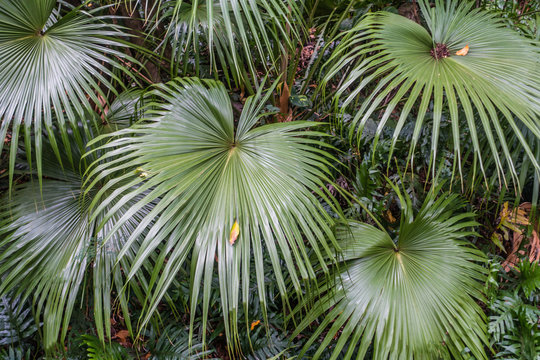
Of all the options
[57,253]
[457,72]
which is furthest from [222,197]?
[457,72]

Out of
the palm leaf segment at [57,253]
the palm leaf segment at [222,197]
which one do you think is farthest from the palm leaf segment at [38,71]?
the palm leaf segment at [222,197]

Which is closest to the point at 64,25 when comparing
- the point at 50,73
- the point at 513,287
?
the point at 50,73

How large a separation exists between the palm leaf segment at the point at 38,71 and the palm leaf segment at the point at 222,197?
0.26 m

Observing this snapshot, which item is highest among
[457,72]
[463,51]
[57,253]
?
[463,51]

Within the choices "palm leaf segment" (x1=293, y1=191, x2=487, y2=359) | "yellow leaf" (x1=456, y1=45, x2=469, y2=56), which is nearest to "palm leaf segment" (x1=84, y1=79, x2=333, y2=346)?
"palm leaf segment" (x1=293, y1=191, x2=487, y2=359)

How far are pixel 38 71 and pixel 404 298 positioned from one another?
148 centimetres

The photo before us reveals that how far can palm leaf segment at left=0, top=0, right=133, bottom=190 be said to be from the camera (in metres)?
1.23

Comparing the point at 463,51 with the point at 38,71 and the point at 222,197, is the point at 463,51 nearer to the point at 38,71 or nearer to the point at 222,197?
the point at 222,197

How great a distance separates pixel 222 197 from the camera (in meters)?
1.13

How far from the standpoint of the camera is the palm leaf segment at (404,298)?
4.18ft

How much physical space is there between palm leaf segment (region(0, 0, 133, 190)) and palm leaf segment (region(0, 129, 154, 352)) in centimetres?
14

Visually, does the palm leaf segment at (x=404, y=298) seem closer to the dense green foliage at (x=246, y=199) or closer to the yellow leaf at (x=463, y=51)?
the dense green foliage at (x=246, y=199)

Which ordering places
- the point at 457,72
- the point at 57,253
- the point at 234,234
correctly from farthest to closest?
the point at 57,253 → the point at 457,72 → the point at 234,234

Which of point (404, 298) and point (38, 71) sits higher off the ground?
point (38, 71)
